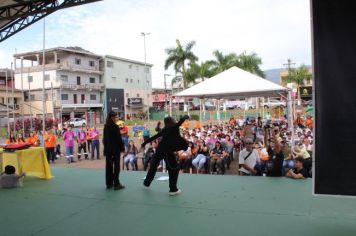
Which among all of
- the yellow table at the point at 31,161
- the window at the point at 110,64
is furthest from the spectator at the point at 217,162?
the window at the point at 110,64

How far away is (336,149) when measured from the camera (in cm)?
361

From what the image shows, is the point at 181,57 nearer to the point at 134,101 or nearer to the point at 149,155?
the point at 134,101

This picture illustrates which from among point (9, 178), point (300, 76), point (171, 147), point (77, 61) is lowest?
point (9, 178)

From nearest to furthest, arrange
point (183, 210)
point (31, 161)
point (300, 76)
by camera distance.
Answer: point (183, 210), point (31, 161), point (300, 76)

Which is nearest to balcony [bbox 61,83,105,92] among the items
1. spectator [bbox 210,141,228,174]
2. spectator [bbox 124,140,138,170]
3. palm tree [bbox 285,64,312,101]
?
palm tree [bbox 285,64,312,101]

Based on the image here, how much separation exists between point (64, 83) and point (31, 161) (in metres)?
40.3

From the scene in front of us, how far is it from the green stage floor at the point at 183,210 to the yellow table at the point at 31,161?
2.70 ft

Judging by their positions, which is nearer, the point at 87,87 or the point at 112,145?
the point at 112,145

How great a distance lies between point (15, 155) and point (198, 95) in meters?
6.20

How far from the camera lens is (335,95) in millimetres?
3602

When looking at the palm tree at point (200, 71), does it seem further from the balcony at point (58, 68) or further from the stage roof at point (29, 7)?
the stage roof at point (29, 7)

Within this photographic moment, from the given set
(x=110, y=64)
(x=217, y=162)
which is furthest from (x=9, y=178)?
(x=110, y=64)

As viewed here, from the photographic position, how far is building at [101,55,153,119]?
53531mm

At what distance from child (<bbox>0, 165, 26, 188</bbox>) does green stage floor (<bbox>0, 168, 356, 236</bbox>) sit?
11.7 inches
